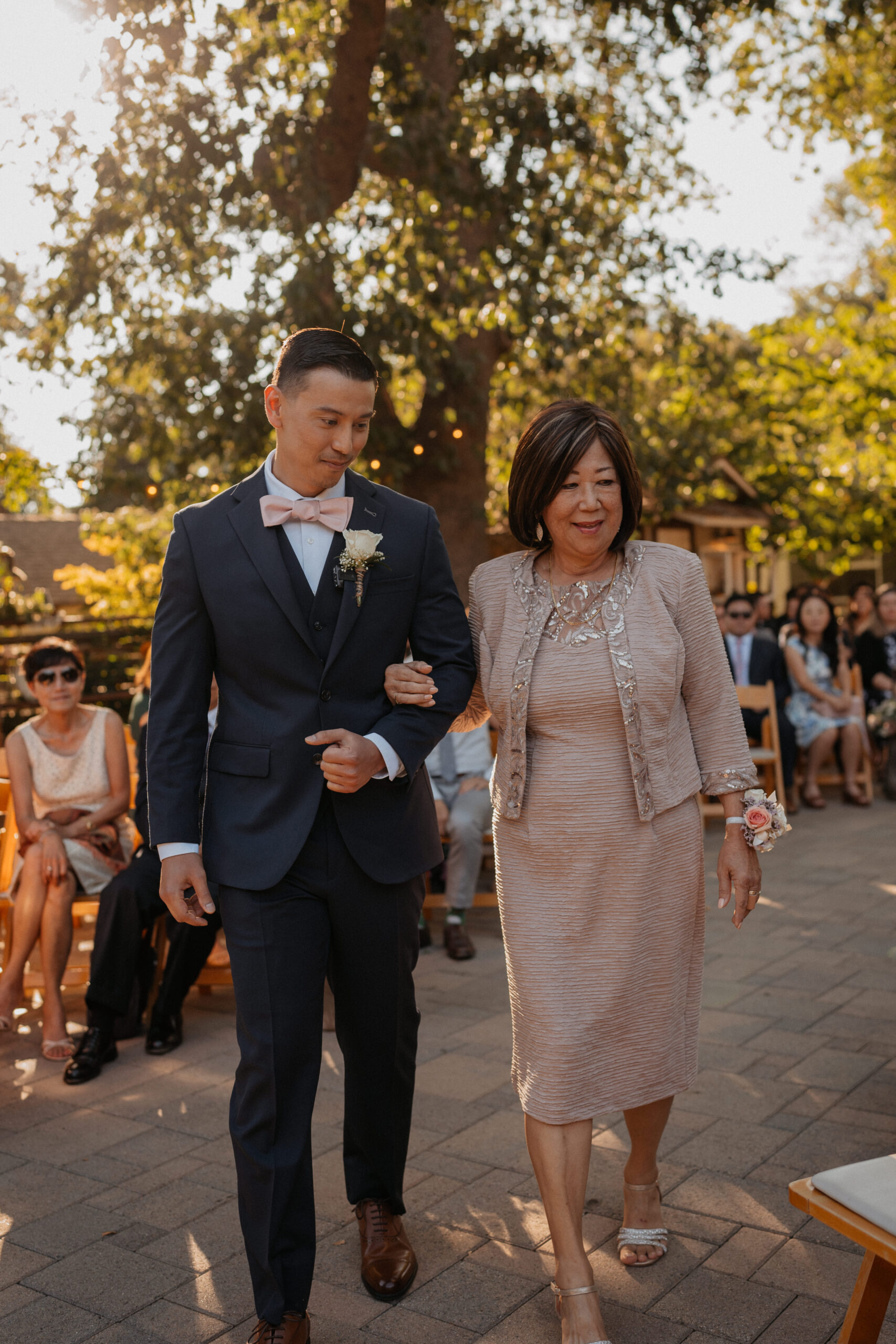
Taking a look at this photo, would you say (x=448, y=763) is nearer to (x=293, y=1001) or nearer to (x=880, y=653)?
(x=293, y=1001)

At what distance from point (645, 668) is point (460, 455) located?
832 cm

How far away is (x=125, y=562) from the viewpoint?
650 inches

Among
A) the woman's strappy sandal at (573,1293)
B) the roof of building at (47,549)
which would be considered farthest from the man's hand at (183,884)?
the roof of building at (47,549)

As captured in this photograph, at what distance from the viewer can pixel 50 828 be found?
17.5ft

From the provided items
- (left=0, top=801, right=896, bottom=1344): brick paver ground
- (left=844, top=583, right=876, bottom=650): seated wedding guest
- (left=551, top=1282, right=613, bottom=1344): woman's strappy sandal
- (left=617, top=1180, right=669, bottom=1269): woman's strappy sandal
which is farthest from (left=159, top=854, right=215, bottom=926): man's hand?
(left=844, top=583, right=876, bottom=650): seated wedding guest

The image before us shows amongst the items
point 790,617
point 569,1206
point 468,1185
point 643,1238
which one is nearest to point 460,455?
point 790,617

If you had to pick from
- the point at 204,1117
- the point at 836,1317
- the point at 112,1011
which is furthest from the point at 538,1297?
the point at 112,1011

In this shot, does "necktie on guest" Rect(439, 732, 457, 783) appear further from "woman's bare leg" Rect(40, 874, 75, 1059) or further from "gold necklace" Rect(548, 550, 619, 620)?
"gold necklace" Rect(548, 550, 619, 620)

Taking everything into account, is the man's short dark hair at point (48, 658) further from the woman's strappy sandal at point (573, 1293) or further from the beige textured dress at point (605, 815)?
the woman's strappy sandal at point (573, 1293)

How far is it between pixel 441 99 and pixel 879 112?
283 inches

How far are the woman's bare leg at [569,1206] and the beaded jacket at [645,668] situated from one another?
74cm

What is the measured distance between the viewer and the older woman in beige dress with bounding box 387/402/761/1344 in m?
2.83

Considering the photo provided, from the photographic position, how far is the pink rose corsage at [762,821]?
9.57ft

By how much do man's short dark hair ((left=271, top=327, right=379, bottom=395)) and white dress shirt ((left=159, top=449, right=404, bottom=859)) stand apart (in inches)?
7.4
